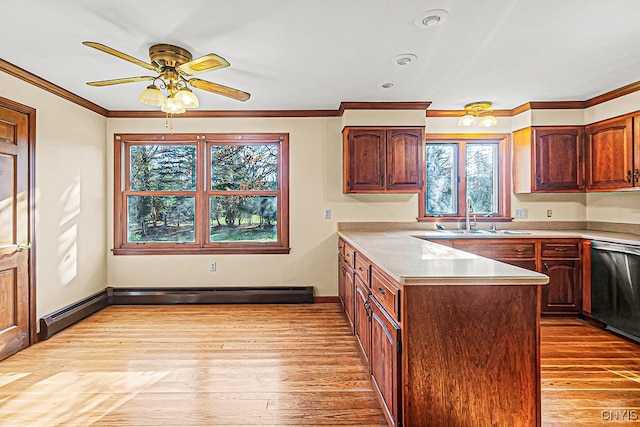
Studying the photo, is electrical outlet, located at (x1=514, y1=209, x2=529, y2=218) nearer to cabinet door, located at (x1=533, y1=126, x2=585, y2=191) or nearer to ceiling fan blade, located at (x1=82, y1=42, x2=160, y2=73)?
cabinet door, located at (x1=533, y1=126, x2=585, y2=191)

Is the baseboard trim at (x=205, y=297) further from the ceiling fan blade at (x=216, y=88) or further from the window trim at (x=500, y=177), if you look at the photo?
the ceiling fan blade at (x=216, y=88)

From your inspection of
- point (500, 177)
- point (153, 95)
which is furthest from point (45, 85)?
point (500, 177)

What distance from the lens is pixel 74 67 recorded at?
2.96 m

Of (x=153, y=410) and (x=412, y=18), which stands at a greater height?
(x=412, y=18)

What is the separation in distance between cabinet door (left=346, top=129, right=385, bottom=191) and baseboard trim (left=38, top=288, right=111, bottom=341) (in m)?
3.14

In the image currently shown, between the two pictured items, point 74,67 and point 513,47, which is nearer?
point 513,47

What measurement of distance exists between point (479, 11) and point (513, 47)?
68 cm

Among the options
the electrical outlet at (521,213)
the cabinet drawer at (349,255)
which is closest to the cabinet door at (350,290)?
the cabinet drawer at (349,255)

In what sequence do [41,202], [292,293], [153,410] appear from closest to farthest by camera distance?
[153,410] < [41,202] < [292,293]

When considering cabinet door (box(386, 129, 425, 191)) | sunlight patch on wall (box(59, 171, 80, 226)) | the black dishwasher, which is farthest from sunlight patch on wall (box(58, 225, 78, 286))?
the black dishwasher

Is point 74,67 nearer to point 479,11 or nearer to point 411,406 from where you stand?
point 479,11

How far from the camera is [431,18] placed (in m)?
2.19

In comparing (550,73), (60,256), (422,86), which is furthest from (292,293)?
(550,73)

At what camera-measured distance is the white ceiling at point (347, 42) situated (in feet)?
6.84
